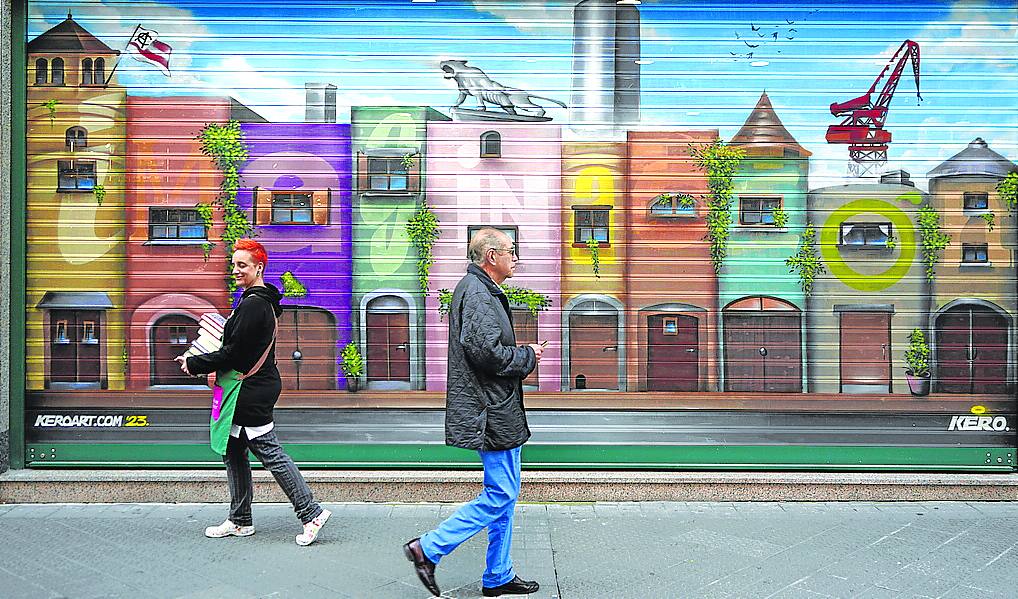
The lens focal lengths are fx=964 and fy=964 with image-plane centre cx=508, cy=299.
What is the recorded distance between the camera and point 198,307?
23.1 feet

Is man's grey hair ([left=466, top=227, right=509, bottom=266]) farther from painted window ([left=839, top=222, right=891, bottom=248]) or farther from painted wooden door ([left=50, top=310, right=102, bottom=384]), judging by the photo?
painted wooden door ([left=50, top=310, right=102, bottom=384])

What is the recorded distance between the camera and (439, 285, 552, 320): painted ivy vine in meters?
7.08

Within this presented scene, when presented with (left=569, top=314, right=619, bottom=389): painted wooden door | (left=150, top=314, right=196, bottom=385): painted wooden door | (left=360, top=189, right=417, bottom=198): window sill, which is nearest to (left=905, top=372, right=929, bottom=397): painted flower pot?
(left=569, top=314, right=619, bottom=389): painted wooden door

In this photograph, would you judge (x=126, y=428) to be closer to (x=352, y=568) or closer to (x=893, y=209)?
(x=352, y=568)

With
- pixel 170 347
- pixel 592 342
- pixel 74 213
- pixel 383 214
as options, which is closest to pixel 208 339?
pixel 170 347

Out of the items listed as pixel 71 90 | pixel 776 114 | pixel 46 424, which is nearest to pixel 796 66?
pixel 776 114

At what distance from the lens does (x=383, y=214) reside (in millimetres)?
7023

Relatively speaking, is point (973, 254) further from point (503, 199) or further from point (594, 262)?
point (503, 199)

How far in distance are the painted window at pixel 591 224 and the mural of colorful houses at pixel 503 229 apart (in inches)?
0.6

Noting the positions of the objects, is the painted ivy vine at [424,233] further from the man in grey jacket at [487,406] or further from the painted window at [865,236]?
the painted window at [865,236]

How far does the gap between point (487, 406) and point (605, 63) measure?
3.21 meters

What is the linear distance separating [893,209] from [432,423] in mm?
3703

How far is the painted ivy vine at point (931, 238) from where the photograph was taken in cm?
701

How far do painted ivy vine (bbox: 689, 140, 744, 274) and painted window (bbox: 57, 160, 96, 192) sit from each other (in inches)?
173
